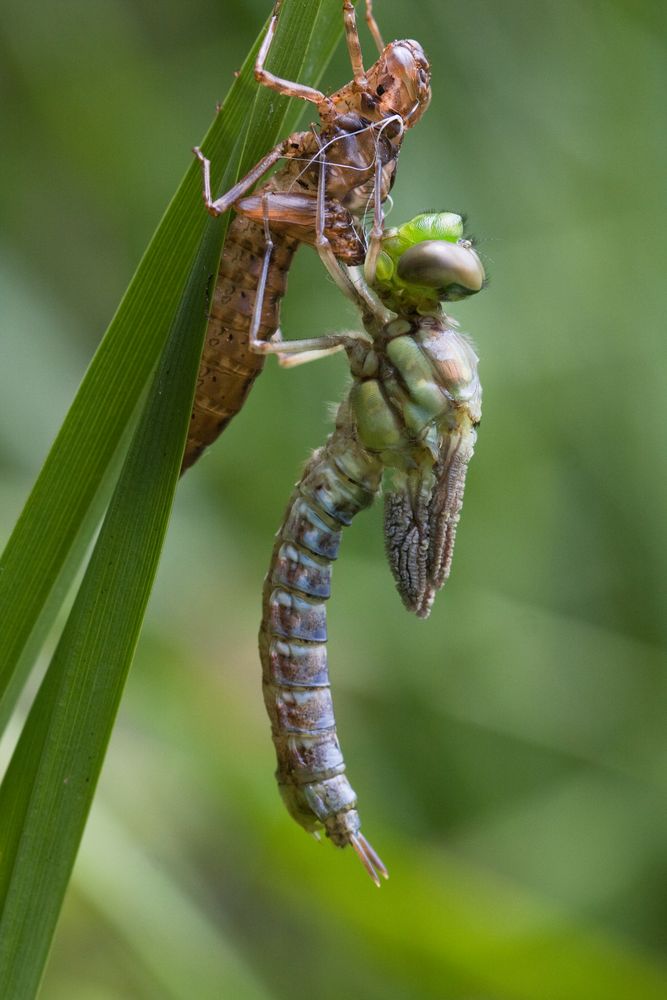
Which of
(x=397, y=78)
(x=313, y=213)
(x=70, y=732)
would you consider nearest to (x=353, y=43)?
(x=397, y=78)

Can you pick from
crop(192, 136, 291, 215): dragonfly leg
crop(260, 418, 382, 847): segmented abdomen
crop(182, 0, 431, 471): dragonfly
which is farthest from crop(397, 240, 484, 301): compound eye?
crop(192, 136, 291, 215): dragonfly leg

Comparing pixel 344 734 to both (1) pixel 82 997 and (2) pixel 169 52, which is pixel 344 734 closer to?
(1) pixel 82 997

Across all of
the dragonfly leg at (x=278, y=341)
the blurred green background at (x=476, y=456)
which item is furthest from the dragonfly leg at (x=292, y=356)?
the blurred green background at (x=476, y=456)

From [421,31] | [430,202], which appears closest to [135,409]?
[430,202]

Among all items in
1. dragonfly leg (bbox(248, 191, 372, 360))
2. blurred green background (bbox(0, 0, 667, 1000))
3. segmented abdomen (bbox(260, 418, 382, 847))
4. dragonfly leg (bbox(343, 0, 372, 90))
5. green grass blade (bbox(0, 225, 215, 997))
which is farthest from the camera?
blurred green background (bbox(0, 0, 667, 1000))

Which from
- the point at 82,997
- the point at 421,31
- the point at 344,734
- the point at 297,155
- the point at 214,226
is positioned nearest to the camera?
the point at 214,226

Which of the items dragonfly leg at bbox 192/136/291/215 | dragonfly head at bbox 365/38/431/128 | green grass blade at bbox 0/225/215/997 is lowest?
green grass blade at bbox 0/225/215/997

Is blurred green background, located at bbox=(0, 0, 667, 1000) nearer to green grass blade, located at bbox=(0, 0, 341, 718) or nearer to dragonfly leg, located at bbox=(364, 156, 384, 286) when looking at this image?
dragonfly leg, located at bbox=(364, 156, 384, 286)
